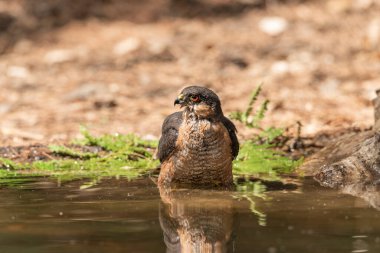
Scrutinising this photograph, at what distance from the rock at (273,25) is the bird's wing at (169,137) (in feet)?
27.6

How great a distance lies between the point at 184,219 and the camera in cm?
536

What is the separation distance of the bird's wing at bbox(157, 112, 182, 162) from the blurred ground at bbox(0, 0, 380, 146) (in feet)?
9.84

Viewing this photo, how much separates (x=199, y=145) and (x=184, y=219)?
1.49 metres

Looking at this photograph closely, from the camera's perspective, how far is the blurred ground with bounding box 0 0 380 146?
1138 cm

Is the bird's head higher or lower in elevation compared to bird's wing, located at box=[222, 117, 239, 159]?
higher

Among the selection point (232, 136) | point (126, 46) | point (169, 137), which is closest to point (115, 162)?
point (169, 137)

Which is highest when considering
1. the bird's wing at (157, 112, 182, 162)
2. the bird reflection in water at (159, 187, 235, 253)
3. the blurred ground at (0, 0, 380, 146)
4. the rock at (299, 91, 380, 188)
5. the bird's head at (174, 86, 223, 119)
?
the blurred ground at (0, 0, 380, 146)

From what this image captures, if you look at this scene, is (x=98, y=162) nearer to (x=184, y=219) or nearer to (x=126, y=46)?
(x=184, y=219)

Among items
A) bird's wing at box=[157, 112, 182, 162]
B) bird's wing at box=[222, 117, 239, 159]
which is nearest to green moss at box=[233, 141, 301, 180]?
bird's wing at box=[222, 117, 239, 159]

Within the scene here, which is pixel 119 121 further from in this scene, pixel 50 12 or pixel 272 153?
pixel 50 12

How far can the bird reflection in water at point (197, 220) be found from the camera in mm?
4527

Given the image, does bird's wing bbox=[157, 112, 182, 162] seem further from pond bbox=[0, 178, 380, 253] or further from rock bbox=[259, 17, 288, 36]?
rock bbox=[259, 17, 288, 36]

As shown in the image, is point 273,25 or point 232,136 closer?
point 232,136

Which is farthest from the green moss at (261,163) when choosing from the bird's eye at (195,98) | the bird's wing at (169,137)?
the bird's eye at (195,98)
